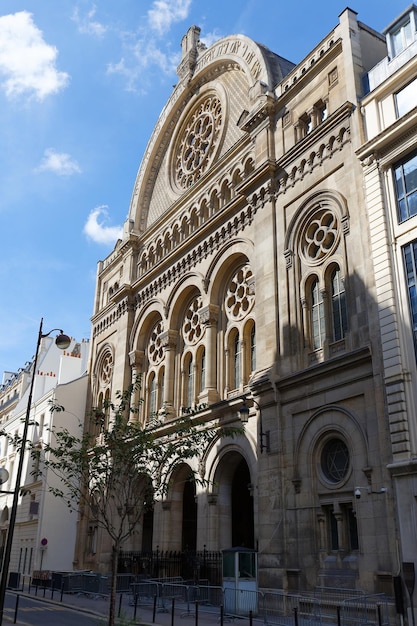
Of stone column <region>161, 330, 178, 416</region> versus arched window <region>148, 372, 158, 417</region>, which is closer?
stone column <region>161, 330, 178, 416</region>

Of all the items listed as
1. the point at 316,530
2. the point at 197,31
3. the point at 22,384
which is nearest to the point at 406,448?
the point at 316,530

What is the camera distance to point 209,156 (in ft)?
111


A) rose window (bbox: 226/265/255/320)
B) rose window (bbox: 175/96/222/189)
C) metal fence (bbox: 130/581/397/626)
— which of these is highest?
rose window (bbox: 175/96/222/189)

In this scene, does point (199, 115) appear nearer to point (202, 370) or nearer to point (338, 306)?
point (202, 370)

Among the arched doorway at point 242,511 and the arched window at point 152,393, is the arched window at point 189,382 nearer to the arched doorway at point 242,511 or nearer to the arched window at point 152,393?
the arched window at point 152,393

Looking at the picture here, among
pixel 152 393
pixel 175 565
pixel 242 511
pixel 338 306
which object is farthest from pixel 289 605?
pixel 152 393

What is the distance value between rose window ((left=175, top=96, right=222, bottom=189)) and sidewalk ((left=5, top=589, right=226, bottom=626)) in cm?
2236

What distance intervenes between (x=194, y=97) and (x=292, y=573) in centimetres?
2841

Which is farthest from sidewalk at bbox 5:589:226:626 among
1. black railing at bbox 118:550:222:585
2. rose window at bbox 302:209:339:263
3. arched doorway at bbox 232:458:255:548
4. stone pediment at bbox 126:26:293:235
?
stone pediment at bbox 126:26:293:235

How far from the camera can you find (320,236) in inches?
906

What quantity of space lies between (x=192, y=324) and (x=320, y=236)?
35.1 feet

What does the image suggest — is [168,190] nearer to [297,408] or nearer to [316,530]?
[297,408]

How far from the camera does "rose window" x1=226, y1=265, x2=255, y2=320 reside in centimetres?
2740

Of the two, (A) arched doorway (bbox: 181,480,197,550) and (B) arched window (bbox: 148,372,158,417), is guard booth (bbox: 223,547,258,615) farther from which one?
(B) arched window (bbox: 148,372,158,417)
